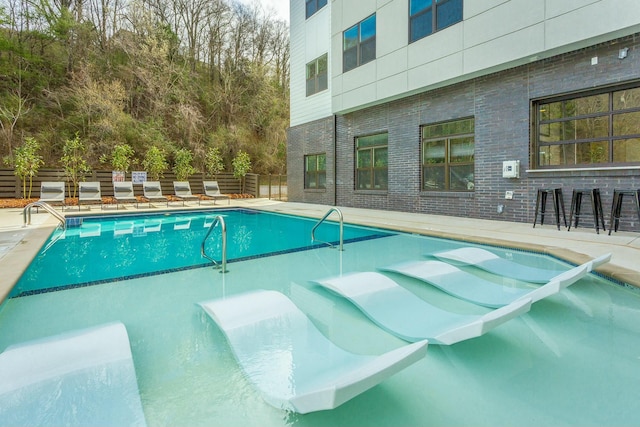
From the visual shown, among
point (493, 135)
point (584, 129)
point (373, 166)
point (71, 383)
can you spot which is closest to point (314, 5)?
point (373, 166)

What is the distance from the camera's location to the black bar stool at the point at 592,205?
19.6ft

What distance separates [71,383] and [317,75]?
39.7ft

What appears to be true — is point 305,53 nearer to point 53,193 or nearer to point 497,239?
point 53,193

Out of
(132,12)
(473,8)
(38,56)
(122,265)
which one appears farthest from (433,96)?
(38,56)

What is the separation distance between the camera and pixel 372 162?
10836 mm

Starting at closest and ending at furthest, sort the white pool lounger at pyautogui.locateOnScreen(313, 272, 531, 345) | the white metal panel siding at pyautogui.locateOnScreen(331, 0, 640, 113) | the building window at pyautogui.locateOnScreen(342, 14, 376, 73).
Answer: the white pool lounger at pyautogui.locateOnScreen(313, 272, 531, 345) → the white metal panel siding at pyautogui.locateOnScreen(331, 0, 640, 113) → the building window at pyautogui.locateOnScreen(342, 14, 376, 73)

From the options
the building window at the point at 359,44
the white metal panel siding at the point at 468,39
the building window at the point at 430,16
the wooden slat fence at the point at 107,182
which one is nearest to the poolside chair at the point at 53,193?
the wooden slat fence at the point at 107,182

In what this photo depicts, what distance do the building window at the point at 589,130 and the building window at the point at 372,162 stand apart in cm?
408

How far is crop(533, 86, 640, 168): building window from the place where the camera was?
6023 millimetres

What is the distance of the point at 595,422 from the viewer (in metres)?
1.63

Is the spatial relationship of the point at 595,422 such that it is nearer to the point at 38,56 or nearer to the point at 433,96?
the point at 433,96

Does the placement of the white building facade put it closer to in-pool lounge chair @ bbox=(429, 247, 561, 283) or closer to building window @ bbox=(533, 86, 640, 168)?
building window @ bbox=(533, 86, 640, 168)

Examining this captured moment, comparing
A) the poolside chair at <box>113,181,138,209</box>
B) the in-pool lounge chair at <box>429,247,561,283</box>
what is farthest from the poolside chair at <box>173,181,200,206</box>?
the in-pool lounge chair at <box>429,247,561,283</box>

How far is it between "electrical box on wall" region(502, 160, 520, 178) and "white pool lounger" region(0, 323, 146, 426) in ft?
23.7
